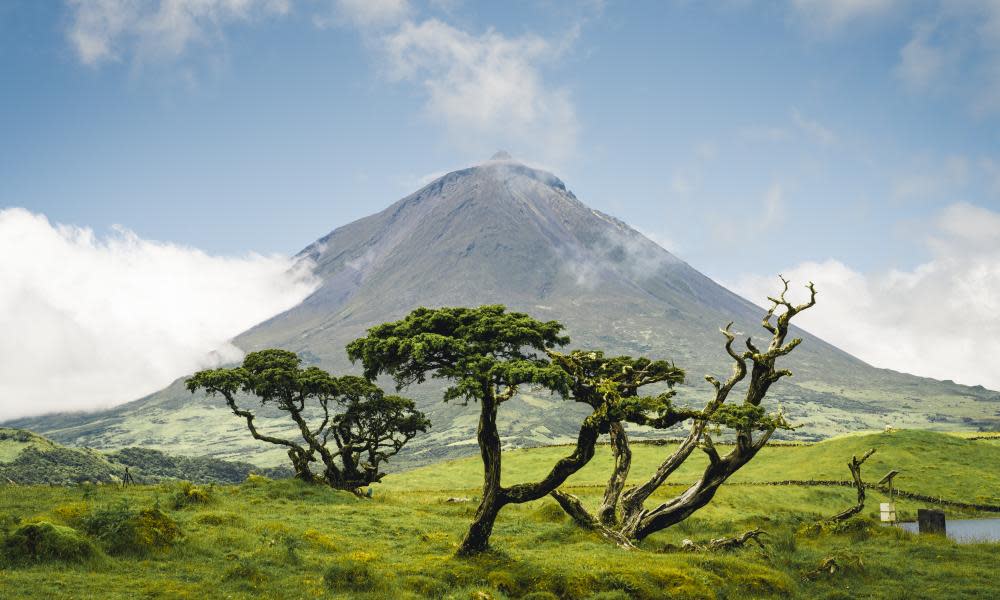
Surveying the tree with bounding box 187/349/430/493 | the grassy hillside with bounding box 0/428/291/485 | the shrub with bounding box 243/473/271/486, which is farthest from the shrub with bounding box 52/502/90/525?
the grassy hillside with bounding box 0/428/291/485

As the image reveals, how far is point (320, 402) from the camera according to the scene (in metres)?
46.6

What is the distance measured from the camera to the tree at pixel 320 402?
44.2m

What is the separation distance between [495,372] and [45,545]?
15.6m

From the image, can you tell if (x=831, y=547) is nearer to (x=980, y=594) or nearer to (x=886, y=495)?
(x=980, y=594)

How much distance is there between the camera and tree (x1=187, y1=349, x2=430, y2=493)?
44.2m

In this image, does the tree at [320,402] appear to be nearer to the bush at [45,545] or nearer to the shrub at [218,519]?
the shrub at [218,519]

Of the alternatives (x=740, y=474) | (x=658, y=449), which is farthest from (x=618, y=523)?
(x=658, y=449)

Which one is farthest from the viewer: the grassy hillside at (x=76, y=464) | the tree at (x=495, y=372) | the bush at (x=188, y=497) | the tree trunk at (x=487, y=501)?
the grassy hillside at (x=76, y=464)

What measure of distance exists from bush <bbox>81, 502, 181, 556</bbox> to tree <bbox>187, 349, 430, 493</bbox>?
18128 mm

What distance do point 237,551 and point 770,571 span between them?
2008 cm

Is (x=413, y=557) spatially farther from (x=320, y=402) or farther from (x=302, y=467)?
(x=320, y=402)

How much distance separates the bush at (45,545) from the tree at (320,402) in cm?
2113

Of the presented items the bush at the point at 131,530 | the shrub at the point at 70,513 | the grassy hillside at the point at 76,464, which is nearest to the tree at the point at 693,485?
the bush at the point at 131,530

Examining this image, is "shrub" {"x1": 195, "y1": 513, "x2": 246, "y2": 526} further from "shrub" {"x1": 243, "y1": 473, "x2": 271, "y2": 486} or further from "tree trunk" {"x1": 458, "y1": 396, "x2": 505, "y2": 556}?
"shrub" {"x1": 243, "y1": 473, "x2": 271, "y2": 486}
